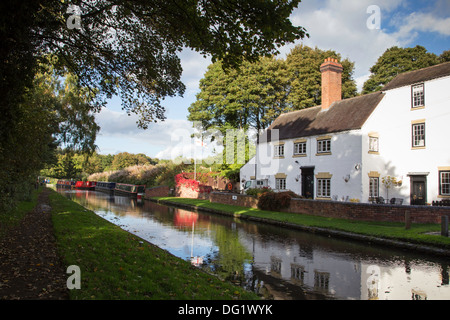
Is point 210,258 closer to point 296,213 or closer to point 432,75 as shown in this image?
point 296,213

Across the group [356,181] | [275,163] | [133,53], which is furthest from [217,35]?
[275,163]

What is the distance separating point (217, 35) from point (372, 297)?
272 inches

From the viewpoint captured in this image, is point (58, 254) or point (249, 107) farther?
point (249, 107)

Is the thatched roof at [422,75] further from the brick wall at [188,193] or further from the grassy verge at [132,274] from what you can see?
the grassy verge at [132,274]

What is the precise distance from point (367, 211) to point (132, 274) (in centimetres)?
1416

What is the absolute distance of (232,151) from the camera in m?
39.7

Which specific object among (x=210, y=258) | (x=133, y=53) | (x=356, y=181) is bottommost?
(x=210, y=258)

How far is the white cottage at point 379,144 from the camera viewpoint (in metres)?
20.9

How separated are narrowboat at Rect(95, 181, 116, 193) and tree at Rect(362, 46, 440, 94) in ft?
146

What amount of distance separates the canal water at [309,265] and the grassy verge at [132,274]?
115 centimetres

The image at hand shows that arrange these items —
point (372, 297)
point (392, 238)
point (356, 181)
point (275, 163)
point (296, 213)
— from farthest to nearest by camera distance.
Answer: point (275, 163)
point (356, 181)
point (296, 213)
point (392, 238)
point (372, 297)

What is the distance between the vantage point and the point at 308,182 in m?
26.7

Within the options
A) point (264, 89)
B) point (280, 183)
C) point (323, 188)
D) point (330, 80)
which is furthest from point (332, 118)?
point (264, 89)

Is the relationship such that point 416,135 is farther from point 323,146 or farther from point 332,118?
point 323,146
